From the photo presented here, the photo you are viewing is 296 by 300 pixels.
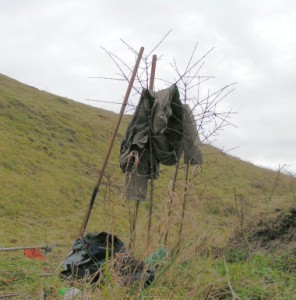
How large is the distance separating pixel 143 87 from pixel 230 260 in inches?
93.0

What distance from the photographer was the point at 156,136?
573 cm

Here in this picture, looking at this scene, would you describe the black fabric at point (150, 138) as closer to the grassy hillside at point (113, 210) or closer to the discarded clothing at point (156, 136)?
the discarded clothing at point (156, 136)

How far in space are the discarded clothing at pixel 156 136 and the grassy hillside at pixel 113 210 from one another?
30 cm

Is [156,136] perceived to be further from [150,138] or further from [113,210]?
[113,210]

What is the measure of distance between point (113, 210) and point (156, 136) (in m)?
2.73

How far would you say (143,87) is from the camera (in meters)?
5.98

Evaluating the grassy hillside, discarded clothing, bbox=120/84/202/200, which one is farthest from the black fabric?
the grassy hillside

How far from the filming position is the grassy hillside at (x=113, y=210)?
3.29 m

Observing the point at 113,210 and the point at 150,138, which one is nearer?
the point at 113,210

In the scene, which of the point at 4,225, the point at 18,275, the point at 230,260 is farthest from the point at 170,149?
the point at 4,225

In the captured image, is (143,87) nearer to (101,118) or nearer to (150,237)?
(150,237)

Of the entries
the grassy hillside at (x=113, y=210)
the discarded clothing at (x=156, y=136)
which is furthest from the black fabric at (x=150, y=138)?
the grassy hillside at (x=113, y=210)

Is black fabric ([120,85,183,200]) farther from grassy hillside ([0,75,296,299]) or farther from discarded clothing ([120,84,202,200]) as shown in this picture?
grassy hillside ([0,75,296,299])

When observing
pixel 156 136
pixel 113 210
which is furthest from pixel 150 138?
pixel 113 210
